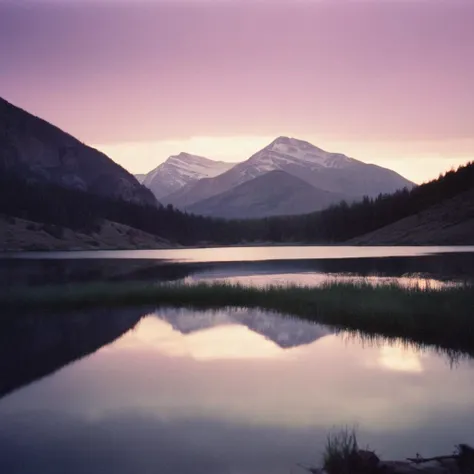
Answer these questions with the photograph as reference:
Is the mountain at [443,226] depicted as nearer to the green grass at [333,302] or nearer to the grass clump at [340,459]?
the green grass at [333,302]

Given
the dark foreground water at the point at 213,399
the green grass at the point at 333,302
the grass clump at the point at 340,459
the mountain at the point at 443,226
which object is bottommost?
the dark foreground water at the point at 213,399

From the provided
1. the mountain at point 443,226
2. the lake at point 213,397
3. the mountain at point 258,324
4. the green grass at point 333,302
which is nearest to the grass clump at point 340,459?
the lake at point 213,397

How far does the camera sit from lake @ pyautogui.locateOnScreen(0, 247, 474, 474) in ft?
46.8

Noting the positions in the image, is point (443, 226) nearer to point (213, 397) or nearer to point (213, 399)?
point (213, 397)

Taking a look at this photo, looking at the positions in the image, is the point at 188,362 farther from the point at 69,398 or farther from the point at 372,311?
the point at 372,311

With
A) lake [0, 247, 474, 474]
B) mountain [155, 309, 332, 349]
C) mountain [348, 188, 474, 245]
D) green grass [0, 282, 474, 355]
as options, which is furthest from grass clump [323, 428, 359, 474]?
mountain [348, 188, 474, 245]

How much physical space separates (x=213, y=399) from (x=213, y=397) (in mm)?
266

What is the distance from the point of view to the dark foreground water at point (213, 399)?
14.2 m

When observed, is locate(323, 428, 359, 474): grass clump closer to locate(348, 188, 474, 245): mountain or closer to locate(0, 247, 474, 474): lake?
locate(0, 247, 474, 474): lake

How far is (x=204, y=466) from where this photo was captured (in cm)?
1343

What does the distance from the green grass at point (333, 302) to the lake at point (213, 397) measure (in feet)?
7.94

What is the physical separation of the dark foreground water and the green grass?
2748mm

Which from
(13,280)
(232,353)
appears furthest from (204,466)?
(13,280)

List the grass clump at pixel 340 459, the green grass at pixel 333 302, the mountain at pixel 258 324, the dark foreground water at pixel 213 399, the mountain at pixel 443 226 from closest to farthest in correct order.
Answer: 1. the grass clump at pixel 340 459
2. the dark foreground water at pixel 213 399
3. the green grass at pixel 333 302
4. the mountain at pixel 258 324
5. the mountain at pixel 443 226
